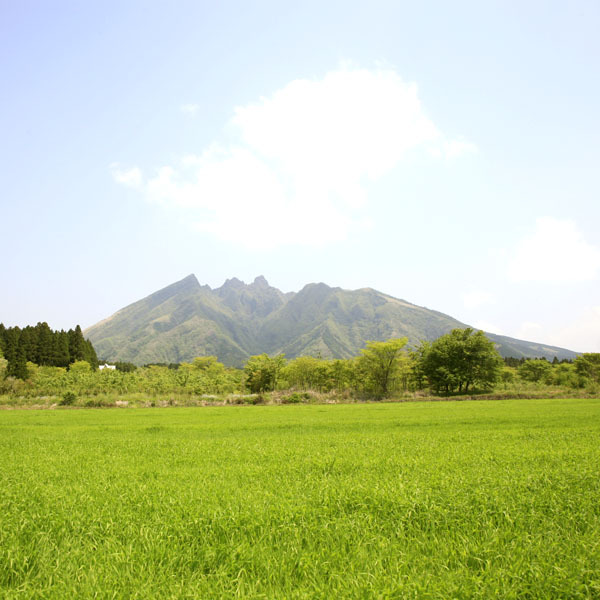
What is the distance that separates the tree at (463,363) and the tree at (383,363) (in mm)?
5508

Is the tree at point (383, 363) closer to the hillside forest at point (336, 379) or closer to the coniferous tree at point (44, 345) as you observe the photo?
the hillside forest at point (336, 379)

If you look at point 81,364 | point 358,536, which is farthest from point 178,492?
point 81,364

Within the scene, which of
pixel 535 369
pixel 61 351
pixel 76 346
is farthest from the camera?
pixel 76 346

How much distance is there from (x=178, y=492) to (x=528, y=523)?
473cm

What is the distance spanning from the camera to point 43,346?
96.0m

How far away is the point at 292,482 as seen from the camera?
580 cm

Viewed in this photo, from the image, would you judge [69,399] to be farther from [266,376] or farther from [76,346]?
[76,346]

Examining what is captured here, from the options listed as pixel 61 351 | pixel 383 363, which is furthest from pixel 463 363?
pixel 61 351

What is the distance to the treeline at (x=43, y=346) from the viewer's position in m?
91.5

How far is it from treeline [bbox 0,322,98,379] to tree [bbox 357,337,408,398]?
288 feet

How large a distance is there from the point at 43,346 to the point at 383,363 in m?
97.0

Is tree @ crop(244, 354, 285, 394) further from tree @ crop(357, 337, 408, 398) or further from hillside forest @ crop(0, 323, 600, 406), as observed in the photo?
tree @ crop(357, 337, 408, 398)

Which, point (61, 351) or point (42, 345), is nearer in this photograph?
point (42, 345)

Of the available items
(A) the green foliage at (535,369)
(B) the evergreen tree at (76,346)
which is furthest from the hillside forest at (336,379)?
(B) the evergreen tree at (76,346)
